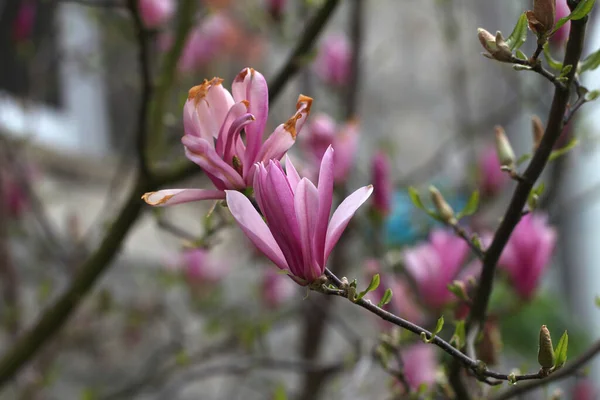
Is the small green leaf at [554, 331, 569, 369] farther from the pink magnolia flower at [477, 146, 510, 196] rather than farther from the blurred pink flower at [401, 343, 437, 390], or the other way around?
the pink magnolia flower at [477, 146, 510, 196]

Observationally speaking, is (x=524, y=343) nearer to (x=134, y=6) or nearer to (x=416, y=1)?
(x=134, y=6)

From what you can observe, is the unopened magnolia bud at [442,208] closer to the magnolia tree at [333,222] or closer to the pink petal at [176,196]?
the magnolia tree at [333,222]

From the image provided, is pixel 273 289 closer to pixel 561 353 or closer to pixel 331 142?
pixel 331 142

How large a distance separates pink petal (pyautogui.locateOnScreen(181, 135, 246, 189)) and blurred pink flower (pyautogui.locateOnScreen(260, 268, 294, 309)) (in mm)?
1055

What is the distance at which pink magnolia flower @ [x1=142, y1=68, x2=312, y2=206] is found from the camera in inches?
12.5

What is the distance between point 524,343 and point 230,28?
1.11 meters

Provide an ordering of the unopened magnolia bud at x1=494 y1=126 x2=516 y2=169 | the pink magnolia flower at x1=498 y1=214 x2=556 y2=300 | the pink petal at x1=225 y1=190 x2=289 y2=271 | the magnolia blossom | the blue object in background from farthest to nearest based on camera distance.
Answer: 1. the blue object in background
2. the magnolia blossom
3. the pink magnolia flower at x1=498 y1=214 x2=556 y2=300
4. the unopened magnolia bud at x1=494 y1=126 x2=516 y2=169
5. the pink petal at x1=225 y1=190 x2=289 y2=271

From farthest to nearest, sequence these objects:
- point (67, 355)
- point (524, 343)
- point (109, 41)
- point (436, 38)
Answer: point (436, 38) → point (109, 41) → point (67, 355) → point (524, 343)

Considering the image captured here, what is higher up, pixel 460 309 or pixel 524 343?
pixel 460 309

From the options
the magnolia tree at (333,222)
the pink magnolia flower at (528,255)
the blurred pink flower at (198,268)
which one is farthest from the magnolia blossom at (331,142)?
the blurred pink flower at (198,268)

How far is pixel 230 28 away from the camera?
1.84 metres

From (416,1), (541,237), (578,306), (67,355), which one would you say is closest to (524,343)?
(578,306)

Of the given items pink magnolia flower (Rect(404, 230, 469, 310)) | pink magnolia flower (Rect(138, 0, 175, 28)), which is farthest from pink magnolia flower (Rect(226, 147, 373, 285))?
pink magnolia flower (Rect(138, 0, 175, 28))

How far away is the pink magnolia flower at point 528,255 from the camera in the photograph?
2.02 feet
